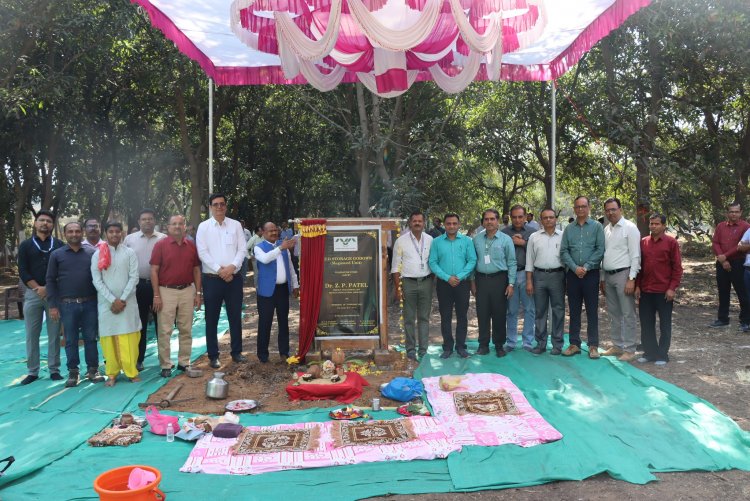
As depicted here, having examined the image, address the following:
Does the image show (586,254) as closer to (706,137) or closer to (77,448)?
(77,448)

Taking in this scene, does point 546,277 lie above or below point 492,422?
above

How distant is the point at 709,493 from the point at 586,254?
11.5 ft

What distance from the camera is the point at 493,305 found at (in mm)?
6992

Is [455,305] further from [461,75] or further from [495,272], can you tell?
[461,75]

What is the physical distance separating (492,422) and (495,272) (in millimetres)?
2538

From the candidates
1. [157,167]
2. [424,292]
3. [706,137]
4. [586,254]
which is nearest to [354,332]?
[424,292]

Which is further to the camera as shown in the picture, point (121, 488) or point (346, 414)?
point (346, 414)

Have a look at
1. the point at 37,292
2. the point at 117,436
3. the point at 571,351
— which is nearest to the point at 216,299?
the point at 37,292

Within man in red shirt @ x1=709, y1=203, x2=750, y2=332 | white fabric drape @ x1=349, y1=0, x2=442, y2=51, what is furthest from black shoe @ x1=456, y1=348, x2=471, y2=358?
man in red shirt @ x1=709, y1=203, x2=750, y2=332

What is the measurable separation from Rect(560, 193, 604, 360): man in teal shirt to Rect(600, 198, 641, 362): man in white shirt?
159 mm

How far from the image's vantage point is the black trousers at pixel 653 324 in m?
6.47

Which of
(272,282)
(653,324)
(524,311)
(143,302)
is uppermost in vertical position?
(272,282)

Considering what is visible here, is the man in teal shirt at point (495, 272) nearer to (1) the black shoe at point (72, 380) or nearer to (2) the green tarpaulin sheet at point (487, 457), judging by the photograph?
(2) the green tarpaulin sheet at point (487, 457)

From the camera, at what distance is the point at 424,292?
6.96 meters
